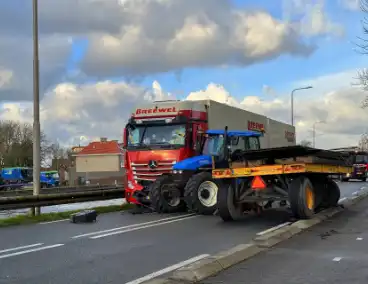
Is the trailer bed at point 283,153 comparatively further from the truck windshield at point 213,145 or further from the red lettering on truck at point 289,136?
the red lettering on truck at point 289,136

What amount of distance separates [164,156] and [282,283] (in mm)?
9474

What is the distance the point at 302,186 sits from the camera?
12.2m

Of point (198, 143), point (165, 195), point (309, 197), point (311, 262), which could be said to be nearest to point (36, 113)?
point (165, 195)

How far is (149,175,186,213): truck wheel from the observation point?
14945 millimetres

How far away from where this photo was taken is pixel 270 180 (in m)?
12.7

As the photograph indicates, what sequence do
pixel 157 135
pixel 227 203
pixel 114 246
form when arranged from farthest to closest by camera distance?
1. pixel 157 135
2. pixel 227 203
3. pixel 114 246

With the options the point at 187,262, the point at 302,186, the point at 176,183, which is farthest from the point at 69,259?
the point at 176,183

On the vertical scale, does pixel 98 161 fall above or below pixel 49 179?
above

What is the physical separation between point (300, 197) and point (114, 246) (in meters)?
4.92

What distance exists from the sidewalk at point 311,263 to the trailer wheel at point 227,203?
7.64 ft

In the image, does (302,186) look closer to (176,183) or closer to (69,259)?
(176,183)

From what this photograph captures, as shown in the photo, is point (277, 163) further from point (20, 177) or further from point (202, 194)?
point (20, 177)

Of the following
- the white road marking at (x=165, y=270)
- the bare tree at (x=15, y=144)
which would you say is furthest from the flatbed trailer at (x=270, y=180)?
the bare tree at (x=15, y=144)

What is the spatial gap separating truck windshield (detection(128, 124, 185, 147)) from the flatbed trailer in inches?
112
